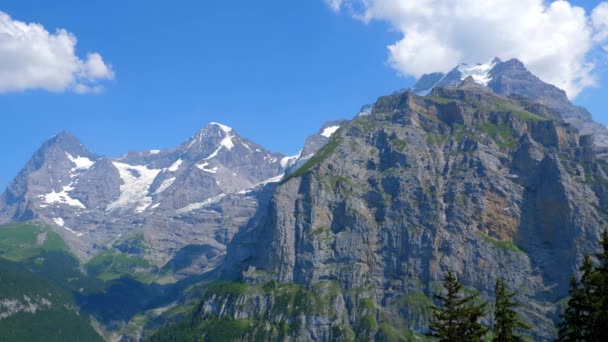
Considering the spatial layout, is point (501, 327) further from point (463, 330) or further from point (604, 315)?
point (604, 315)

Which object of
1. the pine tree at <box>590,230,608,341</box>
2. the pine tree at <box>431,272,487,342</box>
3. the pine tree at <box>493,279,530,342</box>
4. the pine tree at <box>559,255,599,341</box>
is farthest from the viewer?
the pine tree at <box>559,255,599,341</box>

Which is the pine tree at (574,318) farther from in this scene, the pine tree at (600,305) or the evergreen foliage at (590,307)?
the pine tree at (600,305)

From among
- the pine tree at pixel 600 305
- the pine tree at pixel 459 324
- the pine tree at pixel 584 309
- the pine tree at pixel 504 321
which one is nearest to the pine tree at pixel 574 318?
the pine tree at pixel 584 309

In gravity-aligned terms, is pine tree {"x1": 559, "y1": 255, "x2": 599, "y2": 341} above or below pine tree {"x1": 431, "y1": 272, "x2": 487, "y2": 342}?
above

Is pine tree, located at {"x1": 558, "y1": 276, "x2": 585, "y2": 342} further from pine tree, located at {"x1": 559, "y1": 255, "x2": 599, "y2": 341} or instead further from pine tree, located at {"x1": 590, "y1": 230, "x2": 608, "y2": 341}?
pine tree, located at {"x1": 590, "y1": 230, "x2": 608, "y2": 341}

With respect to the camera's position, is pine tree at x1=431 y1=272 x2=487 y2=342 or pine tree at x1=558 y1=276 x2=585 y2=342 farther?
pine tree at x1=558 y1=276 x2=585 y2=342

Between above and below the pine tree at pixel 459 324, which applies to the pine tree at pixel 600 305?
above

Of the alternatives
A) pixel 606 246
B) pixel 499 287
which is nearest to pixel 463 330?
pixel 499 287

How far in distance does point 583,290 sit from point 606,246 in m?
4.95

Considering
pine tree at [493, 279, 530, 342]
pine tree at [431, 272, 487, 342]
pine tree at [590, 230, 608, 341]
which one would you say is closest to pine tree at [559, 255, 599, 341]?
pine tree at [590, 230, 608, 341]

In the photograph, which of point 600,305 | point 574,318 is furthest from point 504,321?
point 600,305

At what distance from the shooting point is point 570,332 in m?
56.7

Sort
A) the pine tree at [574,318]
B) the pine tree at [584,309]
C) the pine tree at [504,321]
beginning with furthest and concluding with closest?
the pine tree at [574,318] < the pine tree at [584,309] < the pine tree at [504,321]

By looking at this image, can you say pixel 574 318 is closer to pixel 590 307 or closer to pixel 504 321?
pixel 590 307
